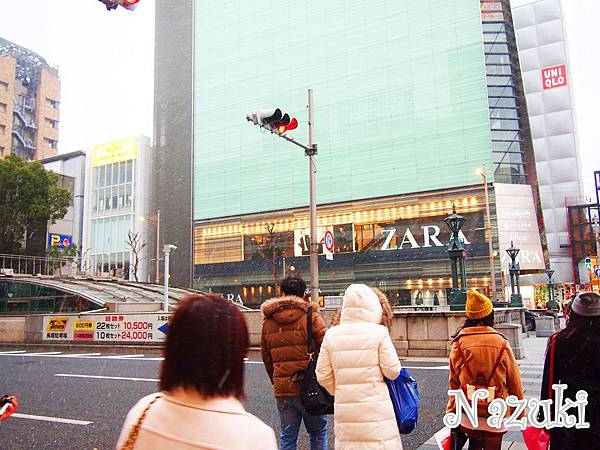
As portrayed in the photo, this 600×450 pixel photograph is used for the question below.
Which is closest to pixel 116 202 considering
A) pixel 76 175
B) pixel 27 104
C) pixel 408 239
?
pixel 76 175

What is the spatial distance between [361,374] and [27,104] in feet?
284

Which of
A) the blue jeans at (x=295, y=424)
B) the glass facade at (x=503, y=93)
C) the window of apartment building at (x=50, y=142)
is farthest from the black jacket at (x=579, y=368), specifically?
the window of apartment building at (x=50, y=142)

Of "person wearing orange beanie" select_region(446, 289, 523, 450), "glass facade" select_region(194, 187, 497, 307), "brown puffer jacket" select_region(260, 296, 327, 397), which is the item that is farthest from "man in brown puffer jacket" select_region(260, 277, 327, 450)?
"glass facade" select_region(194, 187, 497, 307)

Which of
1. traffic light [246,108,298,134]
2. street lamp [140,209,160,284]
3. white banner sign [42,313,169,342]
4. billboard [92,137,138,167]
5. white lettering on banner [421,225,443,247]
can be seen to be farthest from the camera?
billboard [92,137,138,167]

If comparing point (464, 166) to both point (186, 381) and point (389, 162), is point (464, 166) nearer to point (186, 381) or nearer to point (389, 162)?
point (389, 162)

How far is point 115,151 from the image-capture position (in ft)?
225

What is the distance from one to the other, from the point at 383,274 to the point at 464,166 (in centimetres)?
1285

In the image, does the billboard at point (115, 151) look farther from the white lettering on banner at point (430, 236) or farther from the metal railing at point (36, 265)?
the white lettering on banner at point (430, 236)

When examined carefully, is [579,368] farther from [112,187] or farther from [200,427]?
[112,187]

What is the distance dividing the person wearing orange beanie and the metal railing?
43.0 meters

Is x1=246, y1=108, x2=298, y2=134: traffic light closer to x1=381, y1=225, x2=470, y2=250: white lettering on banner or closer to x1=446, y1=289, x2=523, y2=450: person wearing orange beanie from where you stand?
x1=446, y1=289, x2=523, y2=450: person wearing orange beanie

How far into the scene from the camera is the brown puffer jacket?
438 centimetres

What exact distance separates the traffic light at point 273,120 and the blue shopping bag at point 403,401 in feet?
25.6

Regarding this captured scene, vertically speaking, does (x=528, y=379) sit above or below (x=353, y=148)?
below
